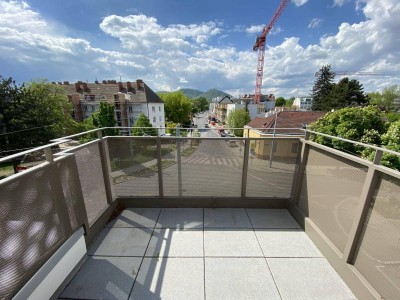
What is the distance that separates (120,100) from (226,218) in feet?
117

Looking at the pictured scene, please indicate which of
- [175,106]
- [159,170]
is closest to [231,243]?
[159,170]

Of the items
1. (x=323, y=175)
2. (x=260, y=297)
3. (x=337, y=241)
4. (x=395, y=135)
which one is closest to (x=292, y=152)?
(x=323, y=175)

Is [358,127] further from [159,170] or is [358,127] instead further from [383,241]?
[159,170]

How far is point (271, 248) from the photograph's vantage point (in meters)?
2.85

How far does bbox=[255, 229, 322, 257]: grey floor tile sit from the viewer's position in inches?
→ 109

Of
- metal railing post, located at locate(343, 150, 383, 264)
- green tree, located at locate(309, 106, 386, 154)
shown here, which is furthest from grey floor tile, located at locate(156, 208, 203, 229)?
green tree, located at locate(309, 106, 386, 154)

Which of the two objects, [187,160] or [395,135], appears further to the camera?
[395,135]

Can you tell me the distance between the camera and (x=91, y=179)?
3057mm

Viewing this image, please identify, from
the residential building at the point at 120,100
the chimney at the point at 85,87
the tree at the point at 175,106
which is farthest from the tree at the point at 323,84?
the chimney at the point at 85,87

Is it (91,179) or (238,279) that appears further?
(91,179)

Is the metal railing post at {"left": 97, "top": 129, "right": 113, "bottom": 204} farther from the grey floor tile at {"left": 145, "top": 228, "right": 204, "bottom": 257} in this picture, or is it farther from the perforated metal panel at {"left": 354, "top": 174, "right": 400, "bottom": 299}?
the perforated metal panel at {"left": 354, "top": 174, "right": 400, "bottom": 299}

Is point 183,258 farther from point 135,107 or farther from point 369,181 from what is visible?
point 135,107

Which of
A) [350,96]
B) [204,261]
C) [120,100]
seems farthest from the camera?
[120,100]

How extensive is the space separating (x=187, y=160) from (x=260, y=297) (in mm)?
2243
